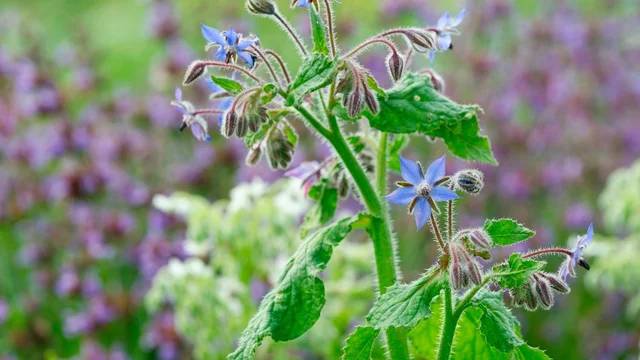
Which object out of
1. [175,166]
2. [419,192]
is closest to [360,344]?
[419,192]

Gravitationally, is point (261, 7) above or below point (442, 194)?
above

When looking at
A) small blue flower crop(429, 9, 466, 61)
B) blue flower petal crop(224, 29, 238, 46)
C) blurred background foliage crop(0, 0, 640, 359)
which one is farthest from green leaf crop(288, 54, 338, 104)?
blurred background foliage crop(0, 0, 640, 359)

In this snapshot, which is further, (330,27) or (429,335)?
(429,335)

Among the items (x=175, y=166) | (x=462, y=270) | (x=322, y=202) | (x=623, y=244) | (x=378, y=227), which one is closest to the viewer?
(x=462, y=270)

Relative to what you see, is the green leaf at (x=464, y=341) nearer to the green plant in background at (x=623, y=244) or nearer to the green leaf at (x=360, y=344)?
the green leaf at (x=360, y=344)

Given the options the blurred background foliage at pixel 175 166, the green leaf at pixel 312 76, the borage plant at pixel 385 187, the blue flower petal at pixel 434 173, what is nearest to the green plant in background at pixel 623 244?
the blurred background foliage at pixel 175 166

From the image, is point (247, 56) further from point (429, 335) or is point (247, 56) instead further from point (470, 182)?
point (429, 335)

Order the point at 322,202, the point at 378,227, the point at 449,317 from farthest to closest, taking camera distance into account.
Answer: the point at 322,202, the point at 378,227, the point at 449,317

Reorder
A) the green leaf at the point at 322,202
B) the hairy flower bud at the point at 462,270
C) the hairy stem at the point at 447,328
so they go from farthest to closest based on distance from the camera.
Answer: the green leaf at the point at 322,202 → the hairy stem at the point at 447,328 → the hairy flower bud at the point at 462,270

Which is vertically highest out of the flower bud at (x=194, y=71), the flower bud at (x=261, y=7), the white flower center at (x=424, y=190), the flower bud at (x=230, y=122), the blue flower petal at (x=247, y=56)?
the flower bud at (x=261, y=7)

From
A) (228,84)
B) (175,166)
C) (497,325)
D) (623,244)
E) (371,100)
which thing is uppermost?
(175,166)
